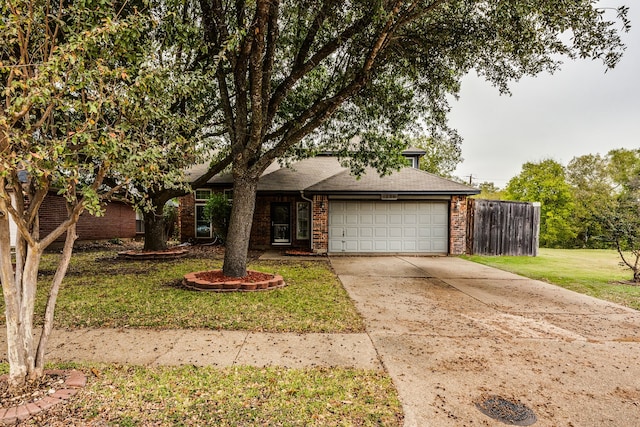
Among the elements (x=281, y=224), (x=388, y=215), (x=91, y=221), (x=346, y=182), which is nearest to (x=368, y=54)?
(x=346, y=182)

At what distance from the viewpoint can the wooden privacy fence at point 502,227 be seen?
1383 cm

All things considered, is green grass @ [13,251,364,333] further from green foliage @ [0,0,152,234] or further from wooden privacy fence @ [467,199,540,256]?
wooden privacy fence @ [467,199,540,256]

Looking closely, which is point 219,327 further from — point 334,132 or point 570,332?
point 334,132

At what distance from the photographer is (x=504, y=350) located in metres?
4.18

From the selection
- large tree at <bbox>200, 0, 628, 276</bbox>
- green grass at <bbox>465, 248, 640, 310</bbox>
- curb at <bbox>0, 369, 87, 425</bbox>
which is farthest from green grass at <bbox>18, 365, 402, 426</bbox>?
green grass at <bbox>465, 248, 640, 310</bbox>

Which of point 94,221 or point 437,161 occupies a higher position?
point 437,161

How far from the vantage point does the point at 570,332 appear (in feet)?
16.1

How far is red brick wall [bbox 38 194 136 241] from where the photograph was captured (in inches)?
558

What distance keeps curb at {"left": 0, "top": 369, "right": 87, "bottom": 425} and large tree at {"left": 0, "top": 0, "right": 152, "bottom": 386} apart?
0.27 metres

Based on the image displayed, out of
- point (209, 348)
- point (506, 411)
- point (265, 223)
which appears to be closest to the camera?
point (506, 411)

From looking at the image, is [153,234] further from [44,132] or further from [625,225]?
[625,225]

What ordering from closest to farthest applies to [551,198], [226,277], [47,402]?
1. [47,402]
2. [226,277]
3. [551,198]

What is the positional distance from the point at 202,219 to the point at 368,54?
11987 mm

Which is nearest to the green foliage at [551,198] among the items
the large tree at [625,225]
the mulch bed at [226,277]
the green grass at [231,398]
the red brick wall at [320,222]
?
the large tree at [625,225]
